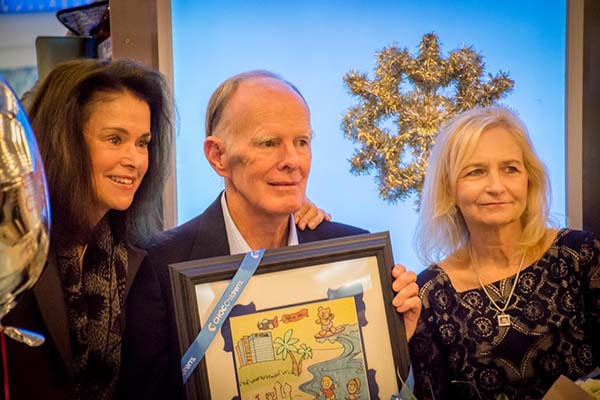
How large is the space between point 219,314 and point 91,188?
1.36 feet

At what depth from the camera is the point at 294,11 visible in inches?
88.7

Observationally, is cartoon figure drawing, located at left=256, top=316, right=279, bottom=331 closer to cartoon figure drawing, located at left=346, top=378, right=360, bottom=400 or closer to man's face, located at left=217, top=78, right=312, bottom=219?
cartoon figure drawing, located at left=346, top=378, right=360, bottom=400

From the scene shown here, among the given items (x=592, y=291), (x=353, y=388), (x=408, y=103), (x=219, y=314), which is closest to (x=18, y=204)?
(x=219, y=314)

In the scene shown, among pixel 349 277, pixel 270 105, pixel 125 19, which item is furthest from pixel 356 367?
pixel 125 19

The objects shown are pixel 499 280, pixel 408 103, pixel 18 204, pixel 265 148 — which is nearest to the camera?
pixel 18 204

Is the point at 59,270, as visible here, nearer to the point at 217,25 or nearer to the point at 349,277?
the point at 349,277

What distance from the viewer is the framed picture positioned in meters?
1.32

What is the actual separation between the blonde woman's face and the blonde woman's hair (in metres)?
0.02

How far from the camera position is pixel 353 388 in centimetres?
138

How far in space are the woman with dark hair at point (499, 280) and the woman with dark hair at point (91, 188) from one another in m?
0.78

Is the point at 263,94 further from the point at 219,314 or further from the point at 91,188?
the point at 219,314

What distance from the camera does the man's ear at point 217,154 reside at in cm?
169

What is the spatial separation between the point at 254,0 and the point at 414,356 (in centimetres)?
128

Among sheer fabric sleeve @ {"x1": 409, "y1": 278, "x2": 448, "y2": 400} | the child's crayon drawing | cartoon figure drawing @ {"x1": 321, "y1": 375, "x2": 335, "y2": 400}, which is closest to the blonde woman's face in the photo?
sheer fabric sleeve @ {"x1": 409, "y1": 278, "x2": 448, "y2": 400}
